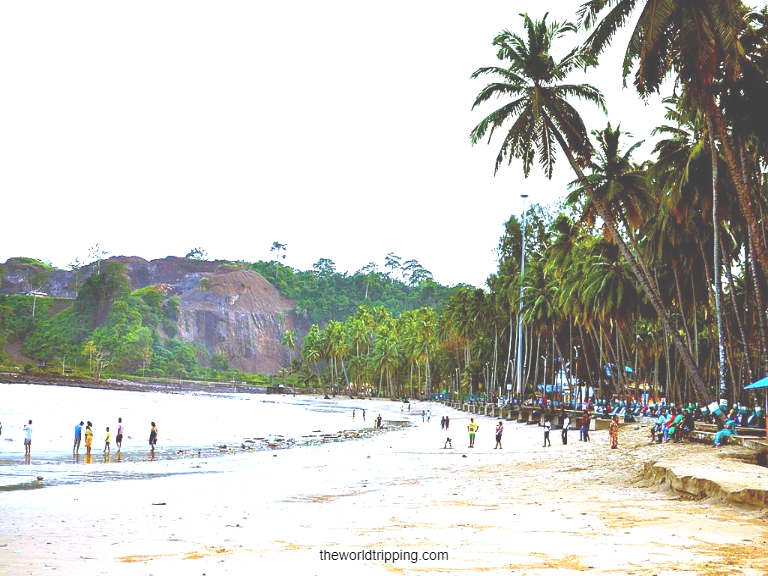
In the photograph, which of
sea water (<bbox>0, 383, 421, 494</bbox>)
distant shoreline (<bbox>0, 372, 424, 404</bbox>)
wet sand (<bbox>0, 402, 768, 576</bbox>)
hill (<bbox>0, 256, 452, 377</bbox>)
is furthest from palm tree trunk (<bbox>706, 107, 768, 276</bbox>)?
hill (<bbox>0, 256, 452, 377</bbox>)

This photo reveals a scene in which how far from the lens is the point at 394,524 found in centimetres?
1112

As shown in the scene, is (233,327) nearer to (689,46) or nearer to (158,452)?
(158,452)

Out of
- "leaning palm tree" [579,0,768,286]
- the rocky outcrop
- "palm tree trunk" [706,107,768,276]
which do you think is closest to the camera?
"leaning palm tree" [579,0,768,286]

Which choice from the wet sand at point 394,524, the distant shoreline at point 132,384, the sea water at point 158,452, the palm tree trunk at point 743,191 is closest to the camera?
the wet sand at point 394,524

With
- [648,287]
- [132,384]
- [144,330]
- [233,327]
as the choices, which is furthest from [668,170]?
[233,327]

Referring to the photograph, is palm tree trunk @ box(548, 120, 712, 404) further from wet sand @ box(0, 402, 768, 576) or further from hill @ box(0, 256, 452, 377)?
hill @ box(0, 256, 452, 377)

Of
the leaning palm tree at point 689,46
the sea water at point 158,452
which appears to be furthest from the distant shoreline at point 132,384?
the leaning palm tree at point 689,46

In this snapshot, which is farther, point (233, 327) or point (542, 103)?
point (233, 327)

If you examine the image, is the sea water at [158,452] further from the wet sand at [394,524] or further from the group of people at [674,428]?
the group of people at [674,428]

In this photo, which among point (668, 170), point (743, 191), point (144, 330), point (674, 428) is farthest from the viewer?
point (144, 330)

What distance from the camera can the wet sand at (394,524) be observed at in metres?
8.16

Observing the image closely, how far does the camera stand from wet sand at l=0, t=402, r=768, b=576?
8.16 metres

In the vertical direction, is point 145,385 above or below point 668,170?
below

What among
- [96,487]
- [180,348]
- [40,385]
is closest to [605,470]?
[96,487]
